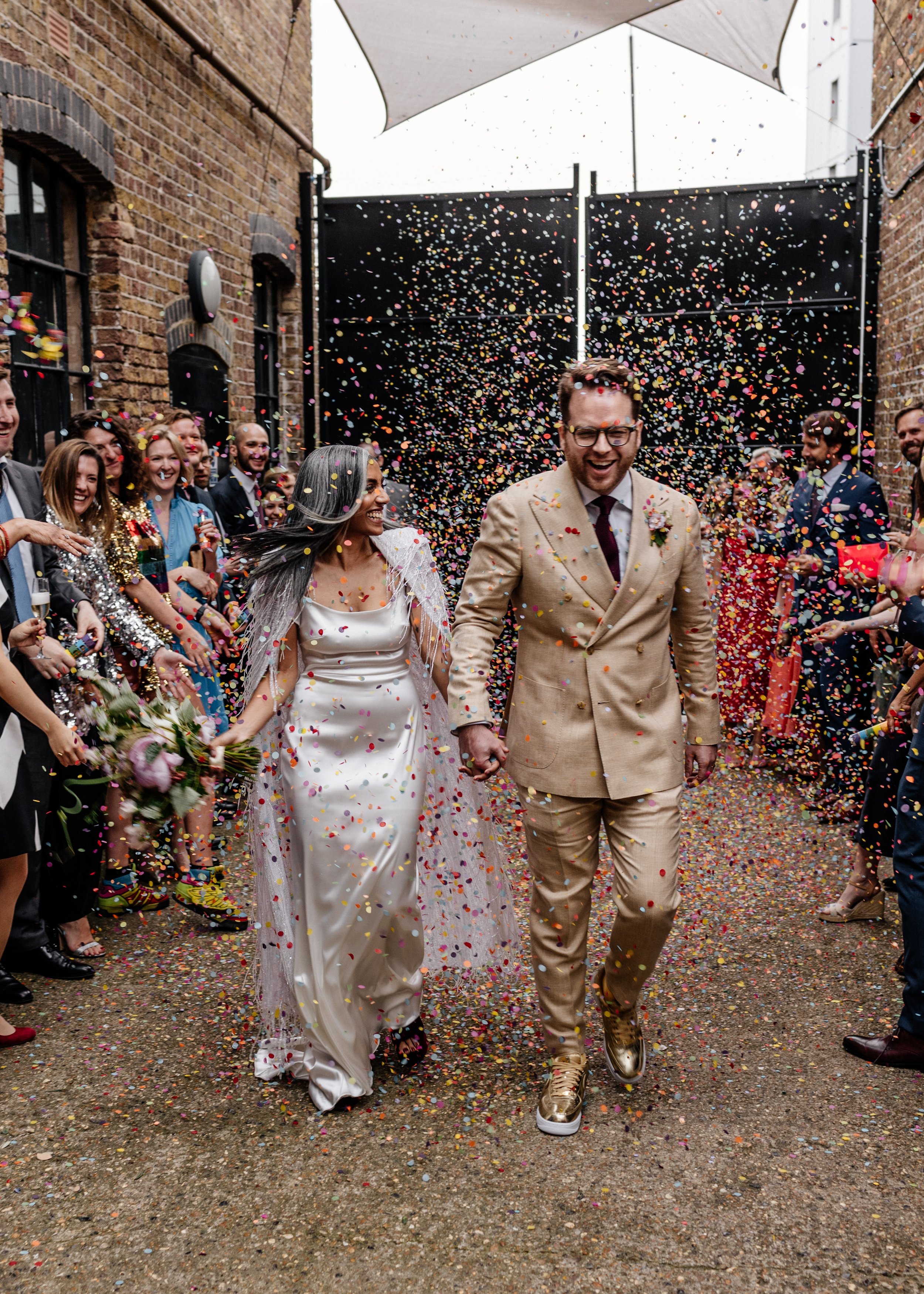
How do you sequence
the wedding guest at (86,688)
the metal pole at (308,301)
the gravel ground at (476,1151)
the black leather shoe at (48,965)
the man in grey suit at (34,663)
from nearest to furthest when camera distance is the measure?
the gravel ground at (476,1151), the man in grey suit at (34,663), the black leather shoe at (48,965), the wedding guest at (86,688), the metal pole at (308,301)

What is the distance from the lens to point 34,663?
4172 mm

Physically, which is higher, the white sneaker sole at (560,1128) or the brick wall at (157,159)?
the brick wall at (157,159)

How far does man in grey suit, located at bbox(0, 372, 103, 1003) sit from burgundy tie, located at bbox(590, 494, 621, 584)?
2010 mm

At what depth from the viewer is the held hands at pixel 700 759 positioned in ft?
11.0

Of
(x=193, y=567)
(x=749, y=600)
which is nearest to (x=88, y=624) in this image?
(x=193, y=567)

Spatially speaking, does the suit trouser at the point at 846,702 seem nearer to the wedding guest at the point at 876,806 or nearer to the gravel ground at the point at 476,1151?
the wedding guest at the point at 876,806

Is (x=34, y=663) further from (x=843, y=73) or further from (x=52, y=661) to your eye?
(x=843, y=73)

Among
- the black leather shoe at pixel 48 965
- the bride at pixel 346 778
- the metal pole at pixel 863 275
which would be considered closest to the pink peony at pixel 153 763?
the bride at pixel 346 778

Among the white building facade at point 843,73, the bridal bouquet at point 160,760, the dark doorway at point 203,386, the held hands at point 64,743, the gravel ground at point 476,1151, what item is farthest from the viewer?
the white building facade at point 843,73

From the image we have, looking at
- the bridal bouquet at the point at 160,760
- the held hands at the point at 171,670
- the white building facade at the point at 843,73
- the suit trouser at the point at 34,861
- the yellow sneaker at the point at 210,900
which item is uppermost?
the white building facade at the point at 843,73

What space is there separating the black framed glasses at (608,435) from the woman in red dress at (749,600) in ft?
15.0

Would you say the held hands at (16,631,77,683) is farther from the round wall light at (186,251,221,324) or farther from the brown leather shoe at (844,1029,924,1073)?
the round wall light at (186,251,221,324)

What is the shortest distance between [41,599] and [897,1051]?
3.25 meters

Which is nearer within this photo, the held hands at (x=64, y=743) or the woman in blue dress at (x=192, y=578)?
the held hands at (x=64, y=743)
